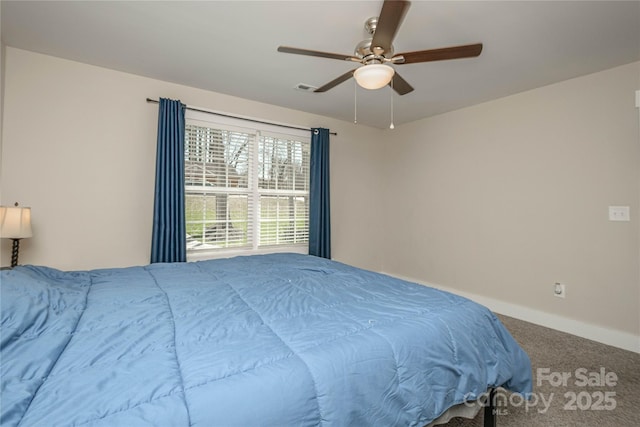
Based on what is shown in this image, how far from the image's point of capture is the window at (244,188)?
10.8 ft

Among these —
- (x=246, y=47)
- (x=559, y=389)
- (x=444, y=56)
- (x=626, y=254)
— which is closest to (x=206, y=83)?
(x=246, y=47)

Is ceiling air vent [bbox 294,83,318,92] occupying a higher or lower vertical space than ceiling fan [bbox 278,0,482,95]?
higher

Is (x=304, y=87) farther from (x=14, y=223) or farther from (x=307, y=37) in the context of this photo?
(x=14, y=223)

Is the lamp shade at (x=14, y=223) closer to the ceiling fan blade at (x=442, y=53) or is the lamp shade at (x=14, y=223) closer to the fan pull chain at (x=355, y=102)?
the ceiling fan blade at (x=442, y=53)

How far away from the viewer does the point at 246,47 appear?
2381 mm

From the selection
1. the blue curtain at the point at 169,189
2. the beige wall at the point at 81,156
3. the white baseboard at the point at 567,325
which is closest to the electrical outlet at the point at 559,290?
the white baseboard at the point at 567,325

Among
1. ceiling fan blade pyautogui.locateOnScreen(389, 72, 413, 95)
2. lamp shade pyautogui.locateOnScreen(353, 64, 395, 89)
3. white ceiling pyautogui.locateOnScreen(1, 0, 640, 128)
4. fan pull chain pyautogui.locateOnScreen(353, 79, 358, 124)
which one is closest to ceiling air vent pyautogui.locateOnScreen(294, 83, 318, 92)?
white ceiling pyautogui.locateOnScreen(1, 0, 640, 128)

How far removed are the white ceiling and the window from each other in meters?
0.64

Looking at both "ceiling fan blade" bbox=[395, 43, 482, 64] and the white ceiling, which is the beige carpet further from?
the white ceiling

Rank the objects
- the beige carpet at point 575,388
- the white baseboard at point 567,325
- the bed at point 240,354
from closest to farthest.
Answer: the bed at point 240,354, the beige carpet at point 575,388, the white baseboard at point 567,325

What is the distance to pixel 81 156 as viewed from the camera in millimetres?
2719

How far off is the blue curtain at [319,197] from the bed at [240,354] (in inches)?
81.7

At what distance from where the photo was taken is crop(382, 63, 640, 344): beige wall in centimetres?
265

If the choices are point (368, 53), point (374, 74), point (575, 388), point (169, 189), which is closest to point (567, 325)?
point (575, 388)
